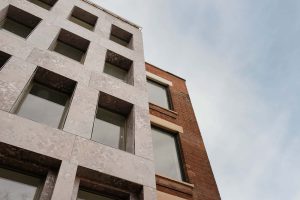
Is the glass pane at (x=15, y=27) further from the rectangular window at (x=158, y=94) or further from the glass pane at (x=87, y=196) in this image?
the glass pane at (x=87, y=196)

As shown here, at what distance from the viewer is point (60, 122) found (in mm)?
6707

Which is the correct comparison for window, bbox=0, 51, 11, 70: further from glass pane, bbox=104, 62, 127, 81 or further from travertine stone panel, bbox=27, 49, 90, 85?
glass pane, bbox=104, 62, 127, 81

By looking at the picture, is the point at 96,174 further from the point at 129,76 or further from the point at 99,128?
the point at 129,76

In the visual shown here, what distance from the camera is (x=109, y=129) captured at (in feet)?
25.0

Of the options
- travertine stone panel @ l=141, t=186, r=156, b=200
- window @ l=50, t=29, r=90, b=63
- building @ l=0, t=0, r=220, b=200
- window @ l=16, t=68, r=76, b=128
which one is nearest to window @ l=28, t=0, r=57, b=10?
building @ l=0, t=0, r=220, b=200

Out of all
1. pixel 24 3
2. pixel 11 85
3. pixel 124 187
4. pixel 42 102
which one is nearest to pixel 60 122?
pixel 42 102

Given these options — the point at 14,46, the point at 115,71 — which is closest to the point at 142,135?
the point at 115,71

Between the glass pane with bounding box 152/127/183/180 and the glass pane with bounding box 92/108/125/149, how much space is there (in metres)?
1.56

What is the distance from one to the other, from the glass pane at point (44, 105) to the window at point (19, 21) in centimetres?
291

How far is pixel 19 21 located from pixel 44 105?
13.2 ft

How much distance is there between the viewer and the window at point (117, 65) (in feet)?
32.7

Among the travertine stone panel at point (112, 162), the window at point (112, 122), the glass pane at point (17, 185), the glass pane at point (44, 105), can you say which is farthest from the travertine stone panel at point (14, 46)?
the glass pane at point (17, 185)

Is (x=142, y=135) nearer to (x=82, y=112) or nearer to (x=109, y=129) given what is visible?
(x=109, y=129)

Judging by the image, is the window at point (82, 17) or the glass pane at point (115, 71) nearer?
the glass pane at point (115, 71)
